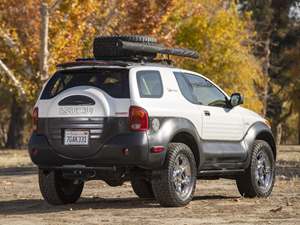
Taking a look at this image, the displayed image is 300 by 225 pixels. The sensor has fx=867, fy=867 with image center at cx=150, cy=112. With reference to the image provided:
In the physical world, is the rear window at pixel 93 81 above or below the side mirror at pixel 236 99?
above

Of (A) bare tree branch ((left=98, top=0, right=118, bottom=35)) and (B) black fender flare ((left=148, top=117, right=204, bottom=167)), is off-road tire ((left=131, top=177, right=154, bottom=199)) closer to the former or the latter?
(B) black fender flare ((left=148, top=117, right=204, bottom=167))

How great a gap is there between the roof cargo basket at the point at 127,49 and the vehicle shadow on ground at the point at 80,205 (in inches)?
81.1

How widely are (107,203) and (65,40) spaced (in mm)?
16296

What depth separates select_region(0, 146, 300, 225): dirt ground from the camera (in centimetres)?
1014

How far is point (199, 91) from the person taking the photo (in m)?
12.5

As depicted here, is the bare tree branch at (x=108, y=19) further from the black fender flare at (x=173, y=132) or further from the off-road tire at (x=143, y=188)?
the black fender flare at (x=173, y=132)

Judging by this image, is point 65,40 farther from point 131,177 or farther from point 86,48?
point 131,177

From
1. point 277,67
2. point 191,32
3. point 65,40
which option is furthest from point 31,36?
point 277,67

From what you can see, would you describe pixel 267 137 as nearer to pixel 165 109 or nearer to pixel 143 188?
pixel 143 188

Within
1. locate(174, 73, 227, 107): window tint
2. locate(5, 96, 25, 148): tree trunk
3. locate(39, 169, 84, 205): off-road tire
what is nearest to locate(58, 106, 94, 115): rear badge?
locate(39, 169, 84, 205): off-road tire

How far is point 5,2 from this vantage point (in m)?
29.4

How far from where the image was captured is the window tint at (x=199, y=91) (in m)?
12.1

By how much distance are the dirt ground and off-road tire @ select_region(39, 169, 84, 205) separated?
166mm

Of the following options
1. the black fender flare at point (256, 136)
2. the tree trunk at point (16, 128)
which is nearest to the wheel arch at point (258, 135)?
the black fender flare at point (256, 136)
